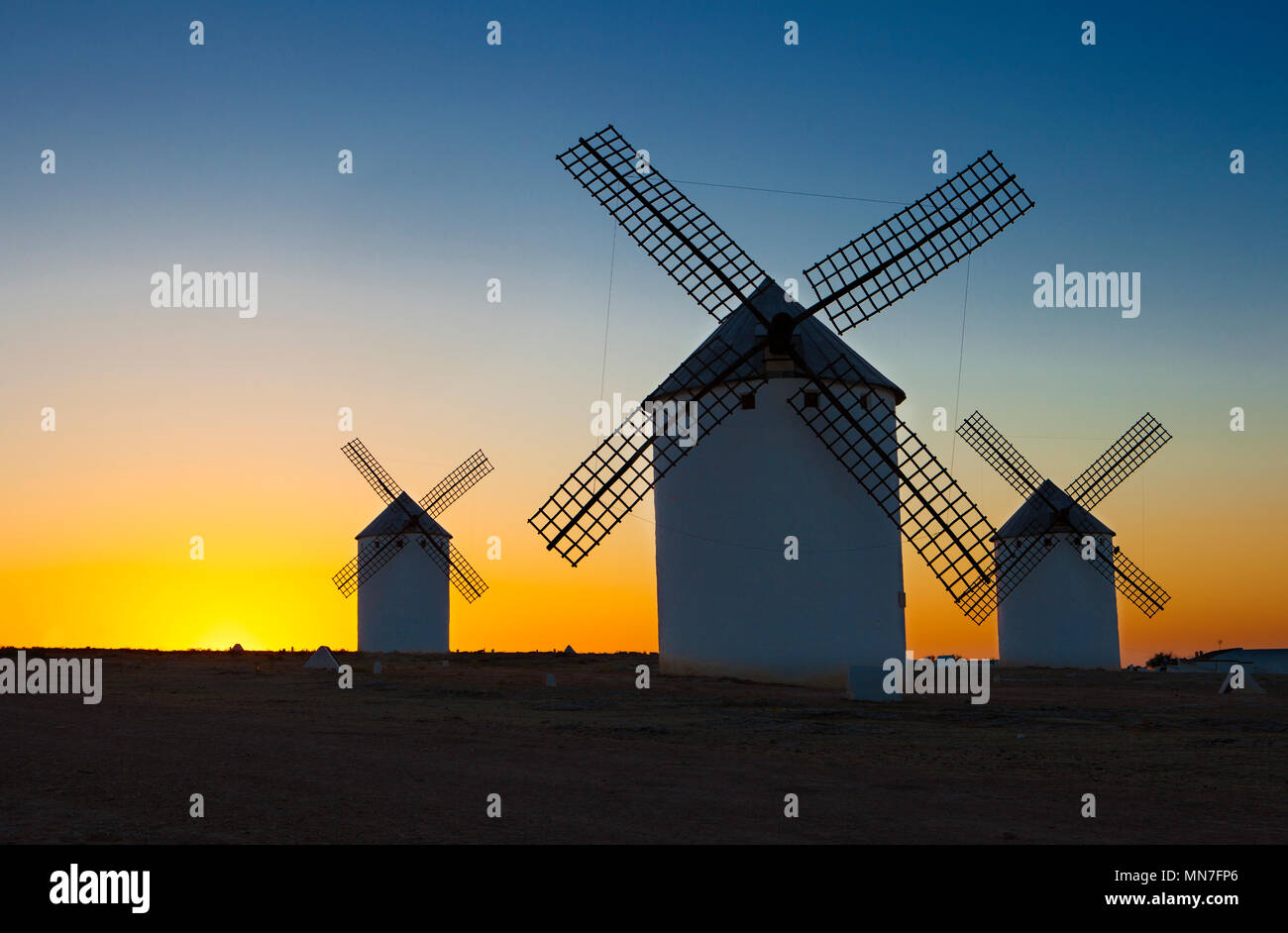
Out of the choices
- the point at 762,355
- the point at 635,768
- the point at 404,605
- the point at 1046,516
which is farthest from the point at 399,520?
the point at 635,768

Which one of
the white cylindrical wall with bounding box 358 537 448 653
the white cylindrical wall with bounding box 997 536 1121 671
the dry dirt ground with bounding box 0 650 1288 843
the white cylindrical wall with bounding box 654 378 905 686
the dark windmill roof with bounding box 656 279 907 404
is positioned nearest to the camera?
the dry dirt ground with bounding box 0 650 1288 843

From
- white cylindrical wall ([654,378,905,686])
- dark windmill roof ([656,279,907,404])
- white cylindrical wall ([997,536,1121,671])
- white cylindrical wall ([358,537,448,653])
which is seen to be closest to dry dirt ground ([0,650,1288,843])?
white cylindrical wall ([654,378,905,686])

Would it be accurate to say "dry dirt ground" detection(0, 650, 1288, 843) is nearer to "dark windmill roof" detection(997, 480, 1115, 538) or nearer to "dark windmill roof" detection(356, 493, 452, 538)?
"dark windmill roof" detection(997, 480, 1115, 538)

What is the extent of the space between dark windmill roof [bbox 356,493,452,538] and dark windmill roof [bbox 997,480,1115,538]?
23.7 meters

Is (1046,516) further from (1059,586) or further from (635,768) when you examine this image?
(635,768)

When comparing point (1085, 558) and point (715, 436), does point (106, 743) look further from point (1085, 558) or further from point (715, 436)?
point (1085, 558)

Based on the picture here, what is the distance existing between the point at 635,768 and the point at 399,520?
4036cm

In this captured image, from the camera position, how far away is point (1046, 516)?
144ft

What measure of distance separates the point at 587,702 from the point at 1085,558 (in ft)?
91.8

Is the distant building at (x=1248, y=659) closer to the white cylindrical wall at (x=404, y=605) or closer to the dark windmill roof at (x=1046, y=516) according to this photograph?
the dark windmill roof at (x=1046, y=516)

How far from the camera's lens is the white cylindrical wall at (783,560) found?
24.8 meters

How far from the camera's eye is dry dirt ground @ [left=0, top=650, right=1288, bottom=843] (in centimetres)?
923
